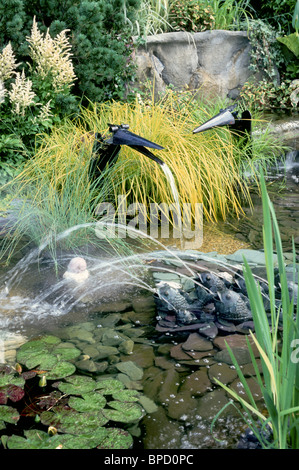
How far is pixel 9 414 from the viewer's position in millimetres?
2035

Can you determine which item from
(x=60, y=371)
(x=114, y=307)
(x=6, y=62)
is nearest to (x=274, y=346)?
(x=60, y=371)

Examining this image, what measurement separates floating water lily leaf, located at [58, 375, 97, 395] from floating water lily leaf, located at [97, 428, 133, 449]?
0.89ft

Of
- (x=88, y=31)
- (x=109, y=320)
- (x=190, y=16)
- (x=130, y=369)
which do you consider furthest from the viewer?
(x=190, y=16)

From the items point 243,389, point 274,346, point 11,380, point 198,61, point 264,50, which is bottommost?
point 243,389

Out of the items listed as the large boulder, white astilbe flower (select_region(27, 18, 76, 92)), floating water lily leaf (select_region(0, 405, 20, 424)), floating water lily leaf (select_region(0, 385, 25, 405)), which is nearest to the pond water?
floating water lily leaf (select_region(0, 385, 25, 405))

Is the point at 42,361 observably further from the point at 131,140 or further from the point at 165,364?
the point at 131,140

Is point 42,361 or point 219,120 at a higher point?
point 219,120

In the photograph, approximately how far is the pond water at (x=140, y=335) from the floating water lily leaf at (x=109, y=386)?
0.20 feet

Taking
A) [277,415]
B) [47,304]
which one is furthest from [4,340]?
[277,415]

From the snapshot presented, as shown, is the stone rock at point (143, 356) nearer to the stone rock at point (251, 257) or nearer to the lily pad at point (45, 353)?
the lily pad at point (45, 353)

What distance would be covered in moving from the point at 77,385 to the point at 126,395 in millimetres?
229

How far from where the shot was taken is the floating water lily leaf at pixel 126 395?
215 centimetres

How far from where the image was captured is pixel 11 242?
3.58m
